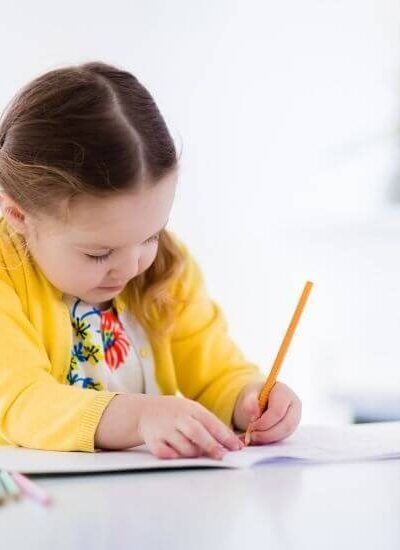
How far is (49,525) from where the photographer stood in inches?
22.0

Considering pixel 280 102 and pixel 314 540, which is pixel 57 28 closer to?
pixel 280 102

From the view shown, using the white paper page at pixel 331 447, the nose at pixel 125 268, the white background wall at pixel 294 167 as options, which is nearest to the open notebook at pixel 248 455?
the white paper page at pixel 331 447

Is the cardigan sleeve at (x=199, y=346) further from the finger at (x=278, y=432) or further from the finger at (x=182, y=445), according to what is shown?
the finger at (x=182, y=445)

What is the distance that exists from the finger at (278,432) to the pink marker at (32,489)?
284mm

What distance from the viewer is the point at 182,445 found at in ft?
2.56

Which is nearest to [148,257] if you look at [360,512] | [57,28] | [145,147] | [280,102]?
[145,147]

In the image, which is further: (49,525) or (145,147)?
(145,147)

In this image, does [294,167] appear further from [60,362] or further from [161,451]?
[161,451]

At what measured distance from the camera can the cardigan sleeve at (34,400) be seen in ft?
2.77

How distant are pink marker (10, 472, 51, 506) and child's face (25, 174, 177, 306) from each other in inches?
11.9

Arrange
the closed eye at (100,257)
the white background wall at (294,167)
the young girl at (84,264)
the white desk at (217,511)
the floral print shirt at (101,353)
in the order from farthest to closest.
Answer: the white background wall at (294,167), the floral print shirt at (101,353), the closed eye at (100,257), the young girl at (84,264), the white desk at (217,511)

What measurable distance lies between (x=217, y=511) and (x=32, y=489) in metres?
0.13

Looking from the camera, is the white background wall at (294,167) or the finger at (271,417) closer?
the finger at (271,417)

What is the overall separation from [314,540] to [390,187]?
1.84 metres
